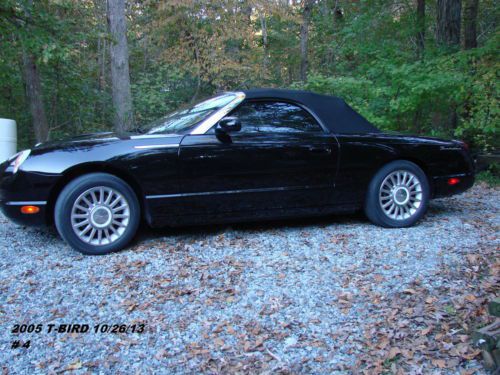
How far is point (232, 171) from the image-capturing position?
4070mm

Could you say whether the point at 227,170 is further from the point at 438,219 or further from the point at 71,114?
the point at 71,114

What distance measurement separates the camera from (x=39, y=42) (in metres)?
6.36

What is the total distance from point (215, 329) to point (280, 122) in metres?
2.37

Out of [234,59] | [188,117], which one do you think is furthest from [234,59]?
[188,117]

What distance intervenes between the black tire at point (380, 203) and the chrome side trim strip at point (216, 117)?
1704 millimetres

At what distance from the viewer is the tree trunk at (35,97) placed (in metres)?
8.65

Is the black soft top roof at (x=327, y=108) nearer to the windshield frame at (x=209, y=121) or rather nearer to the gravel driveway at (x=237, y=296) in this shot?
the windshield frame at (x=209, y=121)

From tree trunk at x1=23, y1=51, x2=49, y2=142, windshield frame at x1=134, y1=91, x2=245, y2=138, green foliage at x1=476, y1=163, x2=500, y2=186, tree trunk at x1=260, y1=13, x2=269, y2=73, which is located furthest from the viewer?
tree trunk at x1=260, y1=13, x2=269, y2=73

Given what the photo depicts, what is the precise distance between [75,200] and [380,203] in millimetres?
3066

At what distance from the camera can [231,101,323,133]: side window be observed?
422 cm

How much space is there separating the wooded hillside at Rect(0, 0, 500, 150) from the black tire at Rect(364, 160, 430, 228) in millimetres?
2678

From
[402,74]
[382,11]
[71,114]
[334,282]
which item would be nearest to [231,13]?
[382,11]

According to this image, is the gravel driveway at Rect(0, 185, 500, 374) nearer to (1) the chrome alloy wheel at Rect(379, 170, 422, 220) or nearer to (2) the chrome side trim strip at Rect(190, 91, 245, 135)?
(1) the chrome alloy wheel at Rect(379, 170, 422, 220)

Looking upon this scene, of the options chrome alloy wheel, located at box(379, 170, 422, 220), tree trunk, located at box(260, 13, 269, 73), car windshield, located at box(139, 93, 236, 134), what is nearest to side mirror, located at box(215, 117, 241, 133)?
car windshield, located at box(139, 93, 236, 134)
